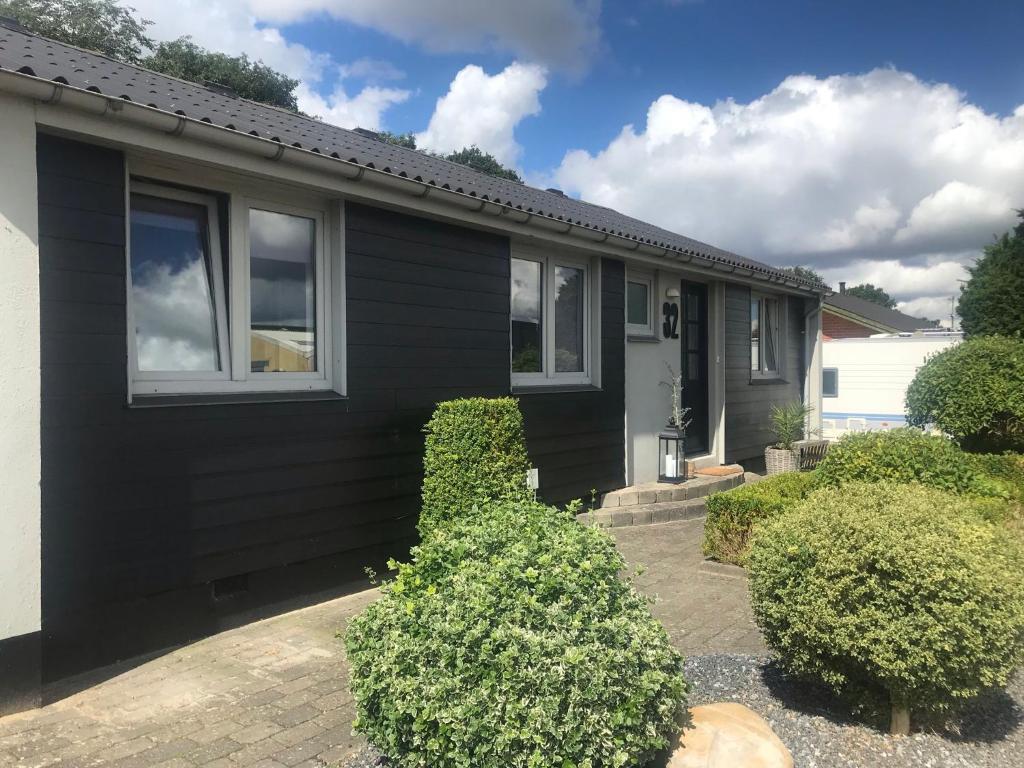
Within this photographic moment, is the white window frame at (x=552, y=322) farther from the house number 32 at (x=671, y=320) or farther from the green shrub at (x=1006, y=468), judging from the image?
the green shrub at (x=1006, y=468)

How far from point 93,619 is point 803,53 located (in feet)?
33.0

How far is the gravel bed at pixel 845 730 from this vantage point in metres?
2.88

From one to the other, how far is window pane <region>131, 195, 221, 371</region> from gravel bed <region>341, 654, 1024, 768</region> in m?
2.82

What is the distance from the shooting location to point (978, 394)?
9.65 metres

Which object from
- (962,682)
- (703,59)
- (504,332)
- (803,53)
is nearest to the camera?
(962,682)

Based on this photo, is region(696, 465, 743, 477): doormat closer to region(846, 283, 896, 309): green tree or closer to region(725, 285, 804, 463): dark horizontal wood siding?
region(725, 285, 804, 463): dark horizontal wood siding

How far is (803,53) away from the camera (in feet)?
31.4

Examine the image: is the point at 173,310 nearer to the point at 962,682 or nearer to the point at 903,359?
the point at 962,682

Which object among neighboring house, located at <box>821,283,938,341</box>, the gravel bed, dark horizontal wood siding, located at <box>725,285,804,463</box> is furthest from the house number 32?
neighboring house, located at <box>821,283,938,341</box>

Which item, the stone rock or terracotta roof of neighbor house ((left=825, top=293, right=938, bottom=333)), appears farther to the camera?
terracotta roof of neighbor house ((left=825, top=293, right=938, bottom=333))

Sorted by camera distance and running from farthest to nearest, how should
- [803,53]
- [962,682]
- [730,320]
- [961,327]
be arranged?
[961,327] → [730,320] → [803,53] → [962,682]

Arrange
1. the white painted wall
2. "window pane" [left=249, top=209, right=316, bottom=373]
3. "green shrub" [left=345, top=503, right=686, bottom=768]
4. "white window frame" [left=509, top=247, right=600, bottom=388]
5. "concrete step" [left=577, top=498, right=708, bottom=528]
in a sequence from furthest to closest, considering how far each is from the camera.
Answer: "concrete step" [left=577, top=498, right=708, bottom=528], "white window frame" [left=509, top=247, right=600, bottom=388], "window pane" [left=249, top=209, right=316, bottom=373], the white painted wall, "green shrub" [left=345, top=503, right=686, bottom=768]

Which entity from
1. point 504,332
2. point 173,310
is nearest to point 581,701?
point 173,310

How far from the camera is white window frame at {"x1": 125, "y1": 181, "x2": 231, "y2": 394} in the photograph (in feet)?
14.3
